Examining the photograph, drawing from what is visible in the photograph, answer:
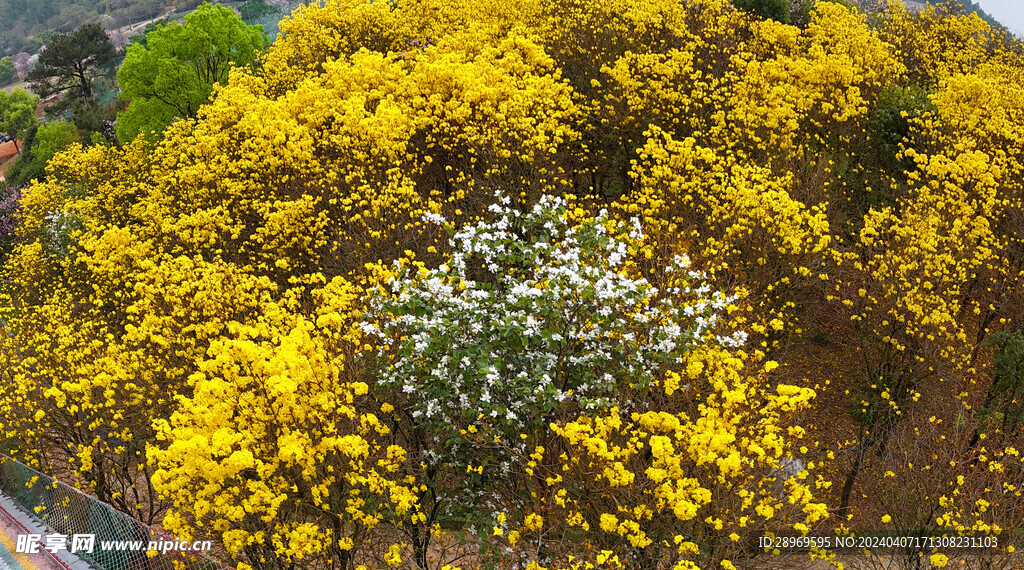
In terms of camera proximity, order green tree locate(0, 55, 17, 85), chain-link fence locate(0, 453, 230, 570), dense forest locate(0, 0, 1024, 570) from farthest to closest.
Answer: green tree locate(0, 55, 17, 85) → chain-link fence locate(0, 453, 230, 570) → dense forest locate(0, 0, 1024, 570)

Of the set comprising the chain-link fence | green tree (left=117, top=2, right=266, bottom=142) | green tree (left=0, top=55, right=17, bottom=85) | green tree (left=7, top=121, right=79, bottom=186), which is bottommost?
green tree (left=0, top=55, right=17, bottom=85)

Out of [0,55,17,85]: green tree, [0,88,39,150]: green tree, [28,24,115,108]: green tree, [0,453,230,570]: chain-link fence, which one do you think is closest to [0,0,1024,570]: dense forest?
[0,453,230,570]: chain-link fence

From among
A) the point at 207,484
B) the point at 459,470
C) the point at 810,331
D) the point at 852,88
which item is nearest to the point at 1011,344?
the point at 810,331

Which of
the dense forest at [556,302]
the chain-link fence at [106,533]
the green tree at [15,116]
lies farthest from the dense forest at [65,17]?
the chain-link fence at [106,533]

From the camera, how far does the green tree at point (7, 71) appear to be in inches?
6230

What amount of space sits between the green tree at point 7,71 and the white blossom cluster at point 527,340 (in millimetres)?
192078

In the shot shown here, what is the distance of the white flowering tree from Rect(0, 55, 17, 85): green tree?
629 feet

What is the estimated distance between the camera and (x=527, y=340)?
1180 cm

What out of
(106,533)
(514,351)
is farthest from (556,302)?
(106,533)

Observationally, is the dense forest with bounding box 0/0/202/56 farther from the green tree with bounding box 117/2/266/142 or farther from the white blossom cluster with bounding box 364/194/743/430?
the white blossom cluster with bounding box 364/194/743/430

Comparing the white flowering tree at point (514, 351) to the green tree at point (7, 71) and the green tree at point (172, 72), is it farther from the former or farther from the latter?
the green tree at point (7, 71)

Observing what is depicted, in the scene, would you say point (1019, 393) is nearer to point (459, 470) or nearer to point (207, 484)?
point (459, 470)

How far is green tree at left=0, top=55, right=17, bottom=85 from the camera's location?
15825 cm

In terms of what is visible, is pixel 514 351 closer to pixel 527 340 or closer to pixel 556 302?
pixel 527 340
